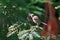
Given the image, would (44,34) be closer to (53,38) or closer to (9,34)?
(53,38)

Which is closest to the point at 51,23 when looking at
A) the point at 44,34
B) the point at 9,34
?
the point at 44,34

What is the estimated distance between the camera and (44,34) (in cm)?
102

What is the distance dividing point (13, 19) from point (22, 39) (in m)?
0.15

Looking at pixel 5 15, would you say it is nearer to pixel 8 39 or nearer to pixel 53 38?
pixel 8 39

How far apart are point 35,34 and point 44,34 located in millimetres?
63

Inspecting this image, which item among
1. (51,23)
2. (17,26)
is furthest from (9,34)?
(51,23)

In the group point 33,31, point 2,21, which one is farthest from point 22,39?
point 2,21

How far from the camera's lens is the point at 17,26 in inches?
40.7

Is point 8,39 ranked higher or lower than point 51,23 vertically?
lower

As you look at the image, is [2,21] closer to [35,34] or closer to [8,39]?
[8,39]

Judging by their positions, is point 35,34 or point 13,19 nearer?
point 35,34

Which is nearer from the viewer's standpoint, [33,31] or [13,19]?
[33,31]

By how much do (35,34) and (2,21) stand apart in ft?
0.63

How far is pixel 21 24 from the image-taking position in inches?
41.0
